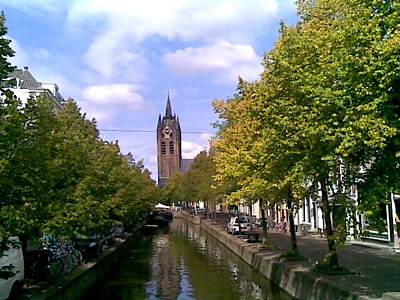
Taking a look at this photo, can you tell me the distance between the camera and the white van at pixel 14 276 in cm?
1458

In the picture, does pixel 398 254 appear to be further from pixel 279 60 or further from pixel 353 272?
pixel 279 60

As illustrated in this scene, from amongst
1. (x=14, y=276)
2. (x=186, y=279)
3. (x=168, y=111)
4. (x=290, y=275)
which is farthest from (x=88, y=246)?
(x=168, y=111)

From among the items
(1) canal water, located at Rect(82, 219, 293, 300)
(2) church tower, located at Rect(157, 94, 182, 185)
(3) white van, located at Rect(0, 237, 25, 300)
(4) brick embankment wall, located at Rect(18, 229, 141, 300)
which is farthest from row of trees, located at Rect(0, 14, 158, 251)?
(2) church tower, located at Rect(157, 94, 182, 185)

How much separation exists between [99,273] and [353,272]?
533 inches

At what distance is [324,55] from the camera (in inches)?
588

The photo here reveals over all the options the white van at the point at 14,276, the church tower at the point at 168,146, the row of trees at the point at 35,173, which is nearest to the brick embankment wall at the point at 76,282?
the white van at the point at 14,276

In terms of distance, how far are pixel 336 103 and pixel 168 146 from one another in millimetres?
176782

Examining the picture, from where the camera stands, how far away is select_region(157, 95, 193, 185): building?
188 m

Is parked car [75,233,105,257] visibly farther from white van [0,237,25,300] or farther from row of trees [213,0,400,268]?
row of trees [213,0,400,268]

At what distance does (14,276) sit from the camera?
1470cm

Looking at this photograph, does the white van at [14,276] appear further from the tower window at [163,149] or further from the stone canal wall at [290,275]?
the tower window at [163,149]

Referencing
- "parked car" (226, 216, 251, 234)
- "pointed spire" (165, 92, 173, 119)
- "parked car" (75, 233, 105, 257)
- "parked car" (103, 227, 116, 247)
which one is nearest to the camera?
"parked car" (75, 233, 105, 257)

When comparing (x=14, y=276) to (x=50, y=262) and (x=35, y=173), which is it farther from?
(x=50, y=262)

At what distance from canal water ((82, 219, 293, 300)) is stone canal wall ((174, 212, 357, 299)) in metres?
0.39
